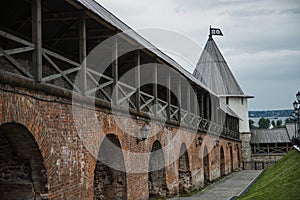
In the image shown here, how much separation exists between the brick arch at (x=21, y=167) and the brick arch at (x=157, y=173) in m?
8.22

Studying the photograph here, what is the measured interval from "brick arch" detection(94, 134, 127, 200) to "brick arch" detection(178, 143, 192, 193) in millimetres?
7018

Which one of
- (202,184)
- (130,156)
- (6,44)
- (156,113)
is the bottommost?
(202,184)

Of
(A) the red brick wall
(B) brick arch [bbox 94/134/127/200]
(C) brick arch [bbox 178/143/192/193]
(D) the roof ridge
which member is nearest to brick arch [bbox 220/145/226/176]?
(D) the roof ridge

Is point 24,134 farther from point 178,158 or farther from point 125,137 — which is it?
point 178,158

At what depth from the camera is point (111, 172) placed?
12367 millimetres

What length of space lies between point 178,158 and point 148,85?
150 inches

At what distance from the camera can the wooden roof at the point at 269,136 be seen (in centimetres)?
4380

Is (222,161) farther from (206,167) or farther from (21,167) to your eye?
(21,167)

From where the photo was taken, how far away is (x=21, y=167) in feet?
26.6

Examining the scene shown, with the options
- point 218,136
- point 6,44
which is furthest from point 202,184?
point 6,44

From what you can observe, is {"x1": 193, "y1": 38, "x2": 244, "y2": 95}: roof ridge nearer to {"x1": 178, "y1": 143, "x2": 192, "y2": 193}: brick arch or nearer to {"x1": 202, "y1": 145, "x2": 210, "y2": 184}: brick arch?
{"x1": 202, "y1": 145, "x2": 210, "y2": 184}: brick arch

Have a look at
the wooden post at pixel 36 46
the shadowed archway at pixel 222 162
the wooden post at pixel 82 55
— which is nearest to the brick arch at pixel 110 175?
the wooden post at pixel 82 55

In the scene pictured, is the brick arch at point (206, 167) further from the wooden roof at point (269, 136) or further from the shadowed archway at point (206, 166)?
→ the wooden roof at point (269, 136)

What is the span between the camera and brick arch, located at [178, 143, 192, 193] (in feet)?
62.7
